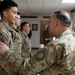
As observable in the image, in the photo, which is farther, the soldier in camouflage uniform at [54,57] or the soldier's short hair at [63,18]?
the soldier's short hair at [63,18]

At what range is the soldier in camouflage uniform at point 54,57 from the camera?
1.51 m

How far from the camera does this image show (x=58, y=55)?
1.52 meters

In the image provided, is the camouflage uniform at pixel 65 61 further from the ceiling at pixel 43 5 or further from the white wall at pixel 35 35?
the white wall at pixel 35 35

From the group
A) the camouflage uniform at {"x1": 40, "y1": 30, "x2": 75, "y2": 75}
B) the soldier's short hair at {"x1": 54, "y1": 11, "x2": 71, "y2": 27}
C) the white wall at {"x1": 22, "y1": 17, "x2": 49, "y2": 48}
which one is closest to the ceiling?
the white wall at {"x1": 22, "y1": 17, "x2": 49, "y2": 48}

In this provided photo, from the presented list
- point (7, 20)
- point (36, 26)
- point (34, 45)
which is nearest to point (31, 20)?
point (36, 26)

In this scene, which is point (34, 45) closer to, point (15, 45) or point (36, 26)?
point (36, 26)

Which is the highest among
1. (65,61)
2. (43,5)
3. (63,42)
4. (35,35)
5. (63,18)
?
(43,5)

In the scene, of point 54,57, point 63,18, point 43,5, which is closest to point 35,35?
point 43,5

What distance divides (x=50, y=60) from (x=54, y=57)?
0.04m

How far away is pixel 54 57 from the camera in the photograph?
151cm

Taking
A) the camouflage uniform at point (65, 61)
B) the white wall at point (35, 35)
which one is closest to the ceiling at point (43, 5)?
the white wall at point (35, 35)

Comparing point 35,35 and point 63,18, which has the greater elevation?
point 63,18

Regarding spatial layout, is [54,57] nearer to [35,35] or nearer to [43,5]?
[43,5]

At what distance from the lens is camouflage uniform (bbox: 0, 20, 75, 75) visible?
151 centimetres
